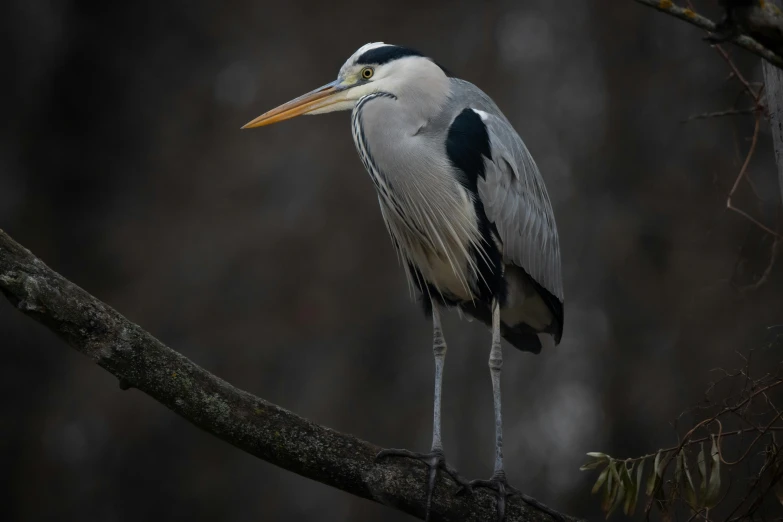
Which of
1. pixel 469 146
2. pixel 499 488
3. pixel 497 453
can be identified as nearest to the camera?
pixel 499 488

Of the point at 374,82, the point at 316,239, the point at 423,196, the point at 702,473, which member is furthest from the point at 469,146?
the point at 316,239

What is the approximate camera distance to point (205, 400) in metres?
1.71

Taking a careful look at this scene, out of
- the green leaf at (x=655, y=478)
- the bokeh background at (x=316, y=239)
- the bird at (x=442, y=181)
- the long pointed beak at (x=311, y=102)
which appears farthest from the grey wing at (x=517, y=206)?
the bokeh background at (x=316, y=239)

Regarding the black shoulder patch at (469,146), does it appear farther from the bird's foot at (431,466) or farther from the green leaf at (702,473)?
the green leaf at (702,473)

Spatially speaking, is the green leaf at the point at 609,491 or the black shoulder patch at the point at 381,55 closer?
the green leaf at the point at 609,491

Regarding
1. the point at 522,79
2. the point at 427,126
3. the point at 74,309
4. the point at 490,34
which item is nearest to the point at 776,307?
the point at 522,79

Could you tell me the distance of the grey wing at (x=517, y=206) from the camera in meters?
2.43

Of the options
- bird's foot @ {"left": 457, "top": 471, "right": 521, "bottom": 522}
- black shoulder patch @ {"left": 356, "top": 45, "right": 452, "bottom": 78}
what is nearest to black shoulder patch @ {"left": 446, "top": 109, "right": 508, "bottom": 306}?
black shoulder patch @ {"left": 356, "top": 45, "right": 452, "bottom": 78}

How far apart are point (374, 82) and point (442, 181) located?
331 millimetres

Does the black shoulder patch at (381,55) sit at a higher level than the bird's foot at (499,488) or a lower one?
higher

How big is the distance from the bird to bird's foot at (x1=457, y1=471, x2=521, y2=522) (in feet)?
0.33

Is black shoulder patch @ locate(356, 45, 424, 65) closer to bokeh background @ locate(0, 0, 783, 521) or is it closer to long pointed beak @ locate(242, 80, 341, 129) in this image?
long pointed beak @ locate(242, 80, 341, 129)

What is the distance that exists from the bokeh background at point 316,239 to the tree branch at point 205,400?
10.1 feet

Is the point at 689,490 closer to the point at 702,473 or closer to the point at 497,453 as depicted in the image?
the point at 702,473
